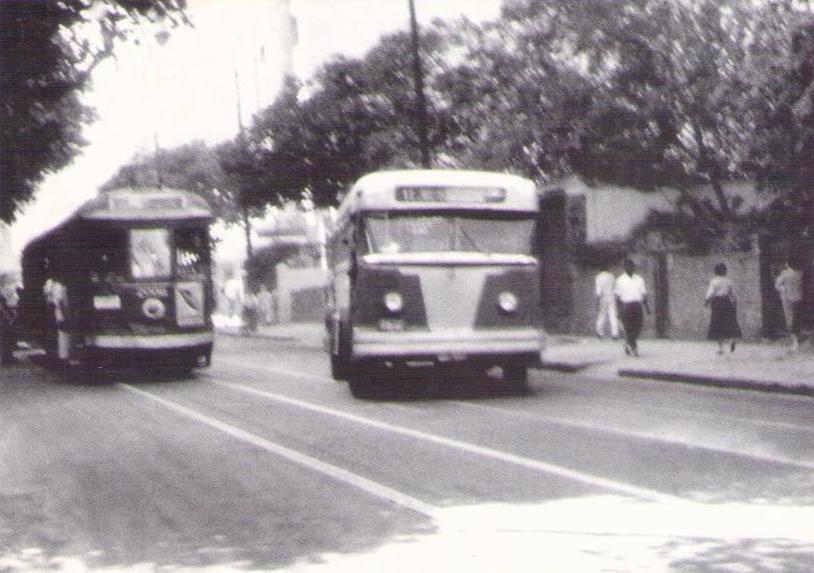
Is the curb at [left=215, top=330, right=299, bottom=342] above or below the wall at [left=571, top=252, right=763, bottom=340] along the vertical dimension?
below

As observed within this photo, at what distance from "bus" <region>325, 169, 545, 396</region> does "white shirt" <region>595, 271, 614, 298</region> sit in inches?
545

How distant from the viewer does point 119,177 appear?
259 feet

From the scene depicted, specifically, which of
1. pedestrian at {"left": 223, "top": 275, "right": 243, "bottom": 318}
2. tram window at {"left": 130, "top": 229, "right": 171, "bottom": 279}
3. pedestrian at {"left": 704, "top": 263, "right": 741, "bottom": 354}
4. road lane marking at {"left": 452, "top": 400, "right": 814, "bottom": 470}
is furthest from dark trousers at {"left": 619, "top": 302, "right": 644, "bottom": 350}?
pedestrian at {"left": 223, "top": 275, "right": 243, "bottom": 318}

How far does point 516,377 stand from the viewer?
68.8 ft

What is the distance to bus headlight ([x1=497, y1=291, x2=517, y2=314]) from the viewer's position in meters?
19.7

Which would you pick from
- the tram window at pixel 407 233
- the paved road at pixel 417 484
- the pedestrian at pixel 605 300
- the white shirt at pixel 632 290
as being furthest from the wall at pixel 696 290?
the tram window at pixel 407 233

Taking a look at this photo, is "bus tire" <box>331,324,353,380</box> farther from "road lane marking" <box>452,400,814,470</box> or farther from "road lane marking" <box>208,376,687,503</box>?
"road lane marking" <box>452,400,814,470</box>

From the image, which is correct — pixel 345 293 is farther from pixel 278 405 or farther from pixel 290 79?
pixel 290 79

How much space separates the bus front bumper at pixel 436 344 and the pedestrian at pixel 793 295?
7.59m

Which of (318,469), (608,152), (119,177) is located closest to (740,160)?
(608,152)

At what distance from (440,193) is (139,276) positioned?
7.57m

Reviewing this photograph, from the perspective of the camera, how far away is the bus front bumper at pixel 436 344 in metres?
19.5

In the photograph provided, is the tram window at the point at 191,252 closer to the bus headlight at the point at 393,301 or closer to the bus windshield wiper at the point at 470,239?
the bus headlight at the point at 393,301

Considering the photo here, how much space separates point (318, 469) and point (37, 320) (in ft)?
74.7
